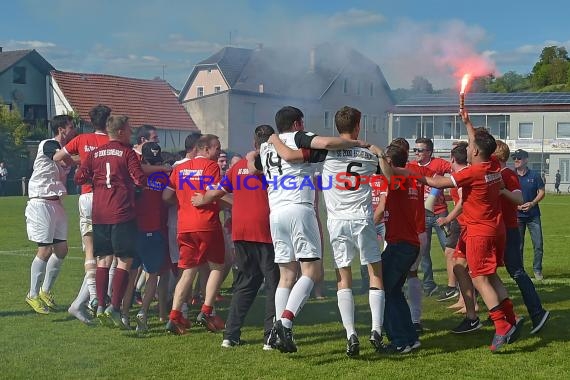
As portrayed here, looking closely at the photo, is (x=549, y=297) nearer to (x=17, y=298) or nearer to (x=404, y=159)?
(x=404, y=159)

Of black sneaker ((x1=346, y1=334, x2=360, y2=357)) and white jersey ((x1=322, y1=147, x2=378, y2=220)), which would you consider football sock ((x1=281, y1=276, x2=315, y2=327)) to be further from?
white jersey ((x1=322, y1=147, x2=378, y2=220))

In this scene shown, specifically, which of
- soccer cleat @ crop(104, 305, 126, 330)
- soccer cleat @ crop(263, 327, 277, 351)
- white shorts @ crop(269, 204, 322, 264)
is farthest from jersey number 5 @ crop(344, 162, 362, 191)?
soccer cleat @ crop(104, 305, 126, 330)

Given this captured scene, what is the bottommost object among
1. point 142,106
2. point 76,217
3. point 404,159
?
point 76,217

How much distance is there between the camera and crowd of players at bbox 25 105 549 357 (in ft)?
22.8

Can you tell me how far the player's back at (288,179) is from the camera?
22.9 ft

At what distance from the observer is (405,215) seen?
7305 millimetres

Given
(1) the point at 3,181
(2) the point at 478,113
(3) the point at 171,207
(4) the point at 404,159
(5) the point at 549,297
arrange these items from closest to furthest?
(4) the point at 404,159, (3) the point at 171,207, (5) the point at 549,297, (1) the point at 3,181, (2) the point at 478,113

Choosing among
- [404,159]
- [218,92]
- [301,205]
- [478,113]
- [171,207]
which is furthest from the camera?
[478,113]

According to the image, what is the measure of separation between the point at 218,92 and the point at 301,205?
8.95 m

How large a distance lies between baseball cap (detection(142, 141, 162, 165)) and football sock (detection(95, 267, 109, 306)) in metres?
1.38

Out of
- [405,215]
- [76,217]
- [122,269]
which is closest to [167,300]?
[122,269]

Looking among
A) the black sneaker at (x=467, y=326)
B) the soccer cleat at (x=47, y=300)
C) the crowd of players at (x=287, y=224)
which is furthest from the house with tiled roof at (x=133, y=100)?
the black sneaker at (x=467, y=326)

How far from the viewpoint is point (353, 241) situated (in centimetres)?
697

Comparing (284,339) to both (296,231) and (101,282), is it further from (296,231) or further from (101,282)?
(101,282)
